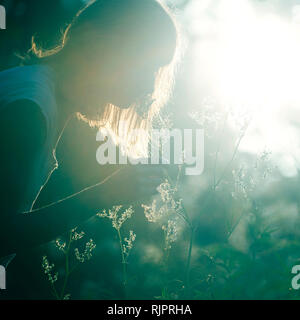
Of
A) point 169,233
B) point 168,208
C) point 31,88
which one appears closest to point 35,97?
point 31,88

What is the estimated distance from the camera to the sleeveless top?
0.65m

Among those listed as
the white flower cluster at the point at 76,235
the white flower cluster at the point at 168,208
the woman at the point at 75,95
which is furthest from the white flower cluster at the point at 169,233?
the woman at the point at 75,95

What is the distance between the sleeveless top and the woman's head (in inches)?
2.8

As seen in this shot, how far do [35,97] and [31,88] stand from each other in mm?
29

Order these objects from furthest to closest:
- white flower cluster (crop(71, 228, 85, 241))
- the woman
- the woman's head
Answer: white flower cluster (crop(71, 228, 85, 241)) < the woman's head < the woman

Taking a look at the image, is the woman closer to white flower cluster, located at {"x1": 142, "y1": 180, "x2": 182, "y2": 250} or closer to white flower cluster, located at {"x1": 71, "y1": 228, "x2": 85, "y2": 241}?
white flower cluster, located at {"x1": 142, "y1": 180, "x2": 182, "y2": 250}

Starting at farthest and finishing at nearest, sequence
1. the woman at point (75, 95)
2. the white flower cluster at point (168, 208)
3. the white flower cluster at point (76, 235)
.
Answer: the white flower cluster at point (76, 235), the white flower cluster at point (168, 208), the woman at point (75, 95)

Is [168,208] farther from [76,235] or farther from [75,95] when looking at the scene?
[75,95]

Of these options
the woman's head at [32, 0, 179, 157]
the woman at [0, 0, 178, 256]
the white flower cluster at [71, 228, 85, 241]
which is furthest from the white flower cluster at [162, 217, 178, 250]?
the woman's head at [32, 0, 179, 157]

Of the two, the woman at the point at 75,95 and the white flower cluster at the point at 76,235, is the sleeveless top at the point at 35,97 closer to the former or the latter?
the woman at the point at 75,95

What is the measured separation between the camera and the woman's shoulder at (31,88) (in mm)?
641

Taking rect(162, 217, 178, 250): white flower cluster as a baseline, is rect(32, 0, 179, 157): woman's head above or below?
above

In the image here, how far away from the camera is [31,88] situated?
667 millimetres

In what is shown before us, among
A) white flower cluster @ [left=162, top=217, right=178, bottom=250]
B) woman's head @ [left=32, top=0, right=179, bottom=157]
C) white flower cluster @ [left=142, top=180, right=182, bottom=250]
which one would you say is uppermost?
woman's head @ [left=32, top=0, right=179, bottom=157]
